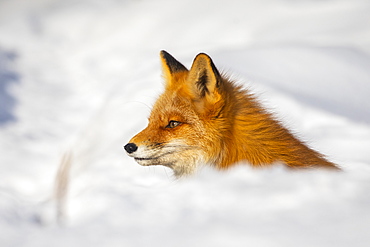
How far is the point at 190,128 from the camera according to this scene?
2.85 m

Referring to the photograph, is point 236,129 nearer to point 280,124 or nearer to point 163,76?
point 280,124

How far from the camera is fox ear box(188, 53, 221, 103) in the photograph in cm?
284

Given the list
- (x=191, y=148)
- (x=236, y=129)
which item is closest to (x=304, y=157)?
(x=236, y=129)

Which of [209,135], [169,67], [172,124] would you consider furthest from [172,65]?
[209,135]

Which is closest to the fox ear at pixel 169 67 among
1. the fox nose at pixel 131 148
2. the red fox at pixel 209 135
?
the red fox at pixel 209 135

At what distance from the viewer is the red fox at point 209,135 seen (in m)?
2.82

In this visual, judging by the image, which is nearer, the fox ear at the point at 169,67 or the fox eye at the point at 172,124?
the fox eye at the point at 172,124

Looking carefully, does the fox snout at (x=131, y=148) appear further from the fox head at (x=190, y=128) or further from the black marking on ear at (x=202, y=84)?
the black marking on ear at (x=202, y=84)

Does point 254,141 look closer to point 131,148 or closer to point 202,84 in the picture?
point 202,84

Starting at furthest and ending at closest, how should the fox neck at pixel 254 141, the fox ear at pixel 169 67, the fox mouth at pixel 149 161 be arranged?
the fox ear at pixel 169 67
the fox mouth at pixel 149 161
the fox neck at pixel 254 141

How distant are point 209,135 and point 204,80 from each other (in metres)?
0.33

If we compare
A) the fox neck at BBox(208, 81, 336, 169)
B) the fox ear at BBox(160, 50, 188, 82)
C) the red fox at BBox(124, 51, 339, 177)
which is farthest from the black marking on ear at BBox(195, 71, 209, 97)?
the fox ear at BBox(160, 50, 188, 82)

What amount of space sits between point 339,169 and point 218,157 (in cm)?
71

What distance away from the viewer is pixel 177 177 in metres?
3.10
